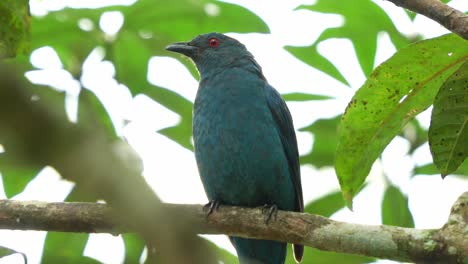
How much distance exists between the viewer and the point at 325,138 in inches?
162

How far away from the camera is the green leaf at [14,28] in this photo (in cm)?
183

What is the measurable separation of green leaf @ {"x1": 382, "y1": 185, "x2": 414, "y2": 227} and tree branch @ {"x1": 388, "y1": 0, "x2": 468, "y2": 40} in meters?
1.85

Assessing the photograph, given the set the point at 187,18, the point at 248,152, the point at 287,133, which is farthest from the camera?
the point at 287,133

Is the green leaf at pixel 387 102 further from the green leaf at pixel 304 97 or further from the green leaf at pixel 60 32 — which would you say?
the green leaf at pixel 60 32

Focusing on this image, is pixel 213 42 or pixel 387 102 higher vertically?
pixel 213 42

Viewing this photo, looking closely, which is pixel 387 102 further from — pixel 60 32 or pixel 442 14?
pixel 60 32

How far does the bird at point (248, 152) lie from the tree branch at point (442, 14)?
93.3 inches

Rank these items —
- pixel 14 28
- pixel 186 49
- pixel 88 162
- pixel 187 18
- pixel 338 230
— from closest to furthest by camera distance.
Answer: pixel 88 162 → pixel 14 28 → pixel 338 230 → pixel 187 18 → pixel 186 49

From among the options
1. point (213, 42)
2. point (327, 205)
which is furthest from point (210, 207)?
point (213, 42)

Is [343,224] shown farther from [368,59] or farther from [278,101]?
[278,101]

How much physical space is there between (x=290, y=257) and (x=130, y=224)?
3871 millimetres

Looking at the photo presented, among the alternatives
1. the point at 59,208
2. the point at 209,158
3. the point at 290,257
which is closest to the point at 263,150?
the point at 209,158

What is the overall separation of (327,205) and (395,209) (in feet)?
1.40

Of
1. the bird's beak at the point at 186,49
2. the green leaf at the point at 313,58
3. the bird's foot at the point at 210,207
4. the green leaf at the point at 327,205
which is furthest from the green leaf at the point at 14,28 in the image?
the bird's beak at the point at 186,49
